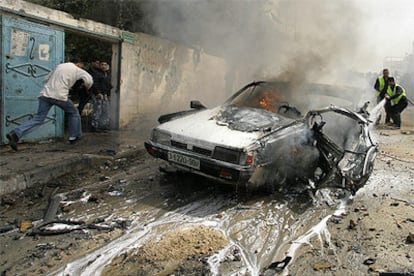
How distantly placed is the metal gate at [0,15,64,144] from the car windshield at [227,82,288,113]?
11.1 feet

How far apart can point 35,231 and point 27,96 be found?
3662 millimetres

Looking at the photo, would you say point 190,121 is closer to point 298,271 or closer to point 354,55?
point 298,271

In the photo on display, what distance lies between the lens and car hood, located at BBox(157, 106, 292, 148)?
4.03m

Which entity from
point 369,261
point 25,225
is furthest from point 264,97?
point 25,225

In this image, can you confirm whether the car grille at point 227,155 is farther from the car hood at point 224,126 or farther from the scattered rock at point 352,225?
the scattered rock at point 352,225

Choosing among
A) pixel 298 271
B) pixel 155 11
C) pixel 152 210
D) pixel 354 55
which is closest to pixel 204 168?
pixel 152 210

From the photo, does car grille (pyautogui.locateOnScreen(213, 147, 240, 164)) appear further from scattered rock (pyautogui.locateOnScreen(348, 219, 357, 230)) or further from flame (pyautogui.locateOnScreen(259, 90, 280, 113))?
flame (pyautogui.locateOnScreen(259, 90, 280, 113))

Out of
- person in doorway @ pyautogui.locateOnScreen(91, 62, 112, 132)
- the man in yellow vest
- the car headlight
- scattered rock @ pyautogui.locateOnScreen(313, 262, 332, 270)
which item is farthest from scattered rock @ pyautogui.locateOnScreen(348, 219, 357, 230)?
the man in yellow vest

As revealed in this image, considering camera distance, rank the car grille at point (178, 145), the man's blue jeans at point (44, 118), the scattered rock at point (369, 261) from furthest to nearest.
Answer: the man's blue jeans at point (44, 118) → the car grille at point (178, 145) → the scattered rock at point (369, 261)

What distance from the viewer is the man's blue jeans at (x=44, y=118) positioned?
A: 5396 mm

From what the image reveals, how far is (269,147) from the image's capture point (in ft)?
13.3

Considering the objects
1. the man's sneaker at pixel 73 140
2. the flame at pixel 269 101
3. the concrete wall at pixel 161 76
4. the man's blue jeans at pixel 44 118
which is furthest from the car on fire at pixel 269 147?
the concrete wall at pixel 161 76

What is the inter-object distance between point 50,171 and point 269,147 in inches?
114

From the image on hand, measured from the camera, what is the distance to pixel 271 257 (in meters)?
3.06
